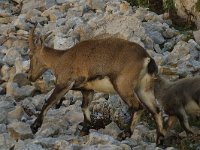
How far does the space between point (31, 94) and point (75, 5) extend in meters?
5.32

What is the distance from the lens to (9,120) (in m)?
10.7

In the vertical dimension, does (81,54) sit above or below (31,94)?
above

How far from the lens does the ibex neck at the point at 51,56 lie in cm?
1075

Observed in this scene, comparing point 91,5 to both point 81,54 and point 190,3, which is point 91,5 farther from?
point 81,54

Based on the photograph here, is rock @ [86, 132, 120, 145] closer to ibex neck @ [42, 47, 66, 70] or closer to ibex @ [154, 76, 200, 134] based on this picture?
ibex @ [154, 76, 200, 134]

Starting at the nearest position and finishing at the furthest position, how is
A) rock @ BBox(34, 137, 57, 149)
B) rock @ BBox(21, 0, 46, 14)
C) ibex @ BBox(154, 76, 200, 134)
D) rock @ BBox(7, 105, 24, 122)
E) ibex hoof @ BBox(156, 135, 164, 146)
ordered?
rock @ BBox(34, 137, 57, 149)
ibex hoof @ BBox(156, 135, 164, 146)
ibex @ BBox(154, 76, 200, 134)
rock @ BBox(7, 105, 24, 122)
rock @ BBox(21, 0, 46, 14)

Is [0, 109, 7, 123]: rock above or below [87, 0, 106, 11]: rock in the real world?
below

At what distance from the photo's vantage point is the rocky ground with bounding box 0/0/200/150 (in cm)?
960

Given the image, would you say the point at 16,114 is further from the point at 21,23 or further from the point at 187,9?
the point at 187,9

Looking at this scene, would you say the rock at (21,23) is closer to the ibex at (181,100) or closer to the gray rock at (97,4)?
the gray rock at (97,4)

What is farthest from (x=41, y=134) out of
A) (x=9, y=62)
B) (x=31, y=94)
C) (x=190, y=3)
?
(x=190, y=3)

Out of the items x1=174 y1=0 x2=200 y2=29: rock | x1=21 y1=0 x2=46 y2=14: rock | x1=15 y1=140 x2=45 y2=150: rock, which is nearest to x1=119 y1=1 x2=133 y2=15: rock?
x1=174 y1=0 x2=200 y2=29: rock

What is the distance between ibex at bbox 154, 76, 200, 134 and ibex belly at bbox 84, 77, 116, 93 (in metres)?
0.89

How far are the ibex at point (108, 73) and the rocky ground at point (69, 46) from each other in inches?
15.5
